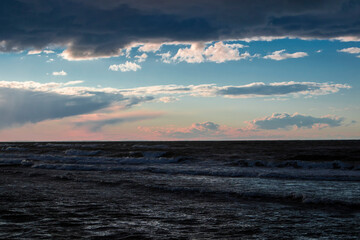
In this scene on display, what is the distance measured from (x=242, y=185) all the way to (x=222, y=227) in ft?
27.1

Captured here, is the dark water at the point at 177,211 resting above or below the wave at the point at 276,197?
above

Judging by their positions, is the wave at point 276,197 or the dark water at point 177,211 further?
the wave at point 276,197

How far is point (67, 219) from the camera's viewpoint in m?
9.11

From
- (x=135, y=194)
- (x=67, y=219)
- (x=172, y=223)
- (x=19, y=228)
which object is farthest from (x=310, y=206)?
(x=19, y=228)

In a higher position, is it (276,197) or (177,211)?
(177,211)

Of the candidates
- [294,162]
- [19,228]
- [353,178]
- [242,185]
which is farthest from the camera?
[294,162]

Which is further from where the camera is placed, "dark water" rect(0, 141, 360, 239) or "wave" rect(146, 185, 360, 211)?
"wave" rect(146, 185, 360, 211)

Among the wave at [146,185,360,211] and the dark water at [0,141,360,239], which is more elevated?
the dark water at [0,141,360,239]

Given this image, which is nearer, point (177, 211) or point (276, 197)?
point (177, 211)

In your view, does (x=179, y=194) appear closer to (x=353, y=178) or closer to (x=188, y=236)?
(x=188, y=236)

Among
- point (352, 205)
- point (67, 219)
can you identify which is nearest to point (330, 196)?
point (352, 205)

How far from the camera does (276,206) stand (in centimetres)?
1127

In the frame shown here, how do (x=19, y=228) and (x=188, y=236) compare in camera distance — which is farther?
(x=19, y=228)

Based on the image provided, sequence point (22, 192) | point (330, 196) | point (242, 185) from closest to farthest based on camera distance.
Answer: point (330, 196)
point (22, 192)
point (242, 185)
